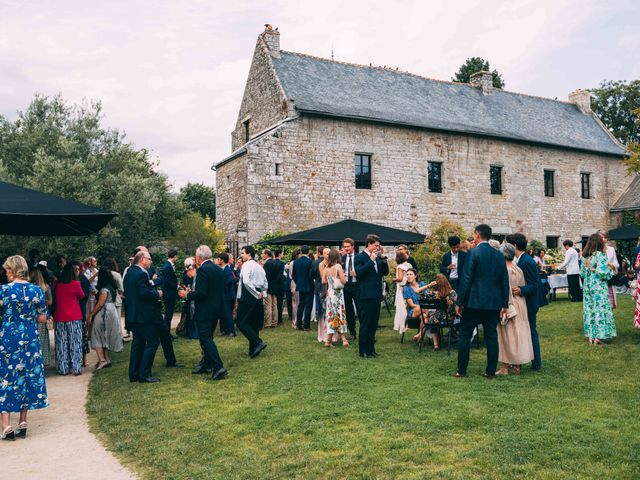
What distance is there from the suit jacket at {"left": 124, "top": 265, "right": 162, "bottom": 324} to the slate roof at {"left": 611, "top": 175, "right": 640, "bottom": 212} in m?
27.4

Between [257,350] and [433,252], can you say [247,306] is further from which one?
[433,252]

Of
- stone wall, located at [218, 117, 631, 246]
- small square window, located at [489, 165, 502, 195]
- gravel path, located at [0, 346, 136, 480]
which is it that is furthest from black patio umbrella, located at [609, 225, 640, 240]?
gravel path, located at [0, 346, 136, 480]

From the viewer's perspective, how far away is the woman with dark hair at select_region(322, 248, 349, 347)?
9.88 meters

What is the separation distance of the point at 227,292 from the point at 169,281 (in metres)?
1.85

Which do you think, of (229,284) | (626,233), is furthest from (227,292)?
(626,233)

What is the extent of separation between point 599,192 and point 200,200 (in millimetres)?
40718

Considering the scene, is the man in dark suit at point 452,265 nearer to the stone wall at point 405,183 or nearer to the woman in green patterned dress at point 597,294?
the woman in green patterned dress at point 597,294

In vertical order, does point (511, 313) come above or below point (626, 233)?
below

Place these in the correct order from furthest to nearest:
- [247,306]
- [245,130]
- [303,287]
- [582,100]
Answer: [582,100], [245,130], [303,287], [247,306]

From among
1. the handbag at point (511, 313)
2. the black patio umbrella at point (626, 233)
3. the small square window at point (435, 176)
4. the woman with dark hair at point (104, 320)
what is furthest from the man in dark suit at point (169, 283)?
the small square window at point (435, 176)

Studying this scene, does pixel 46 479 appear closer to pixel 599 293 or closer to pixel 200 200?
pixel 599 293

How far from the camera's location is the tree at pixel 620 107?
41156 mm

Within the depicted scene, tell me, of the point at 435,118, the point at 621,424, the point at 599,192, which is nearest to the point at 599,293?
the point at 621,424

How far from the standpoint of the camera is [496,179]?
25281 millimetres
